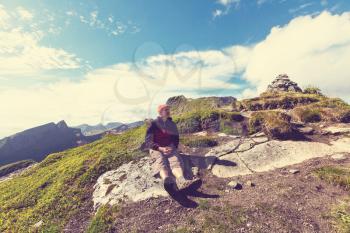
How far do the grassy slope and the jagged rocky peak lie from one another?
25.6 m

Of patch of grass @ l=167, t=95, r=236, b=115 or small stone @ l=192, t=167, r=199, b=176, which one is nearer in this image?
small stone @ l=192, t=167, r=199, b=176

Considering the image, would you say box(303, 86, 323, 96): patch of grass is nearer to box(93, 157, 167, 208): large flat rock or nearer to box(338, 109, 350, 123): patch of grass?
box(338, 109, 350, 123): patch of grass

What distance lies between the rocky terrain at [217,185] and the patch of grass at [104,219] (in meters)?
0.05

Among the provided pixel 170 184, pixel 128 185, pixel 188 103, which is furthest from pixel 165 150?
pixel 188 103

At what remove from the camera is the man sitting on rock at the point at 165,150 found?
36.4 feet

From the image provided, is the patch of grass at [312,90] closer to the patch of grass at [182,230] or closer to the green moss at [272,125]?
the green moss at [272,125]

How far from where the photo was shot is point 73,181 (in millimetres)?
14680

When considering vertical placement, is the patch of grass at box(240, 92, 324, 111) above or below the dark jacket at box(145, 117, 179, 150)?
above

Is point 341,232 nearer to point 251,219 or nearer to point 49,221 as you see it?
point 251,219

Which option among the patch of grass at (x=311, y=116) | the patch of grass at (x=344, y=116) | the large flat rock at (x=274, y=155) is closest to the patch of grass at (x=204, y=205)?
the large flat rock at (x=274, y=155)

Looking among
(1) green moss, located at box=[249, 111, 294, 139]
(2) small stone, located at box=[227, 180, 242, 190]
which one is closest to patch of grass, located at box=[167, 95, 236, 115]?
(1) green moss, located at box=[249, 111, 294, 139]

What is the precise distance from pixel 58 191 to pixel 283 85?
3348 cm

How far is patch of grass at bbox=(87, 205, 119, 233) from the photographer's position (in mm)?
9992

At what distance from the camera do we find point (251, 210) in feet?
31.4
